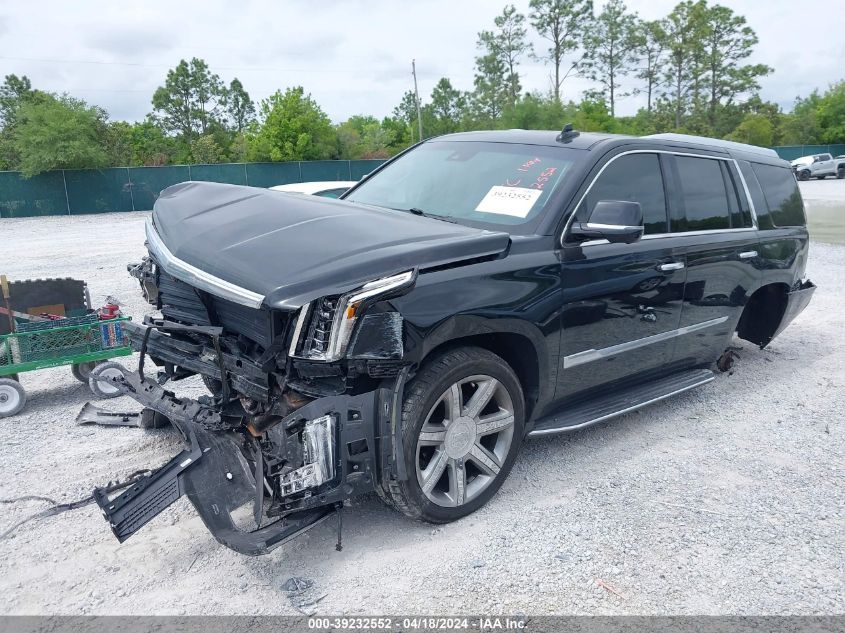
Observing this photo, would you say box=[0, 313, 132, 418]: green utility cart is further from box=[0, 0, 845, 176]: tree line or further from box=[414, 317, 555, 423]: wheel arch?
box=[0, 0, 845, 176]: tree line

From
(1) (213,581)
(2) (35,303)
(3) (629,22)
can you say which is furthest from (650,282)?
(3) (629,22)

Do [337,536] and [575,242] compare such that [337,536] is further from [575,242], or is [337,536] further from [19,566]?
[575,242]

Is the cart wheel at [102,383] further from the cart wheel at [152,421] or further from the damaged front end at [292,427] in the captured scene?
the damaged front end at [292,427]

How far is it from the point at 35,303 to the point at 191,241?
104 inches

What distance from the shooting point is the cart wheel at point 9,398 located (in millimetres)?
4938

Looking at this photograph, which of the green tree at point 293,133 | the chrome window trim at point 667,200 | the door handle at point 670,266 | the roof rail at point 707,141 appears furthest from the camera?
the green tree at point 293,133

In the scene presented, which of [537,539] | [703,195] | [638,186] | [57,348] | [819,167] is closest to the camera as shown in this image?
[537,539]

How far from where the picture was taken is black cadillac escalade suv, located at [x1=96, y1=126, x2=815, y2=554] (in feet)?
9.82

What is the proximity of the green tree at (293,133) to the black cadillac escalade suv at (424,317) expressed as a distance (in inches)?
1502

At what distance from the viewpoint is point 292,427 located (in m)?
2.95

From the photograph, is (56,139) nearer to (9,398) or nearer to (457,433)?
(9,398)

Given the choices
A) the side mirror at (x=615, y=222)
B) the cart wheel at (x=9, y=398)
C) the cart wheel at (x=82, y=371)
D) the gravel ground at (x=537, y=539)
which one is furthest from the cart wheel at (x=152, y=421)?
the side mirror at (x=615, y=222)

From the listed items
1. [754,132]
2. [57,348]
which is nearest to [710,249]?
[57,348]

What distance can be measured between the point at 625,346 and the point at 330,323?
210 centimetres
